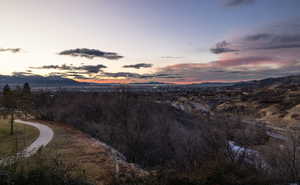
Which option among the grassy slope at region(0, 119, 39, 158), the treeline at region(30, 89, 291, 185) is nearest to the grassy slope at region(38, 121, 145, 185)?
the treeline at region(30, 89, 291, 185)

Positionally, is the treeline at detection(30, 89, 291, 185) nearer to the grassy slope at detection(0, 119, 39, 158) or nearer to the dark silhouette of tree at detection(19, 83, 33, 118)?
the dark silhouette of tree at detection(19, 83, 33, 118)

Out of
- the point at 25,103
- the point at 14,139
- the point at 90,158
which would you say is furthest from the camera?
the point at 25,103

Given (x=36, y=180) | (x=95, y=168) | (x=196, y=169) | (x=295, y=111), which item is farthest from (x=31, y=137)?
(x=295, y=111)

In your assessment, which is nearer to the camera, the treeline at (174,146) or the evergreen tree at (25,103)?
the treeline at (174,146)

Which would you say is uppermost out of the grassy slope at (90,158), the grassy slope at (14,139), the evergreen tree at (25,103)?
the evergreen tree at (25,103)

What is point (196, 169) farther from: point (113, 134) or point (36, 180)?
point (113, 134)

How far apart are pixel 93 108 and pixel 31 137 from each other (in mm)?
17484

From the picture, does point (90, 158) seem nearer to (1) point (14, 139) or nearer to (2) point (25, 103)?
(1) point (14, 139)

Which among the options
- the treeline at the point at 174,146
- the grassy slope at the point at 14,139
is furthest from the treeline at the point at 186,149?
the grassy slope at the point at 14,139

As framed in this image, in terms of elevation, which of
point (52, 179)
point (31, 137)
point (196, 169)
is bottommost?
point (31, 137)

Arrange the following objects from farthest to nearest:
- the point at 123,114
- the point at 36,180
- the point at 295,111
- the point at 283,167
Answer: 1. the point at 295,111
2. the point at 123,114
3. the point at 283,167
4. the point at 36,180

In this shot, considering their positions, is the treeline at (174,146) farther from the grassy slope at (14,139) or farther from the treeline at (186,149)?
the grassy slope at (14,139)

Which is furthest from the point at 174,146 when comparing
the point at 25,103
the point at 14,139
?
the point at 25,103

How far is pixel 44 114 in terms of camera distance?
105 ft
